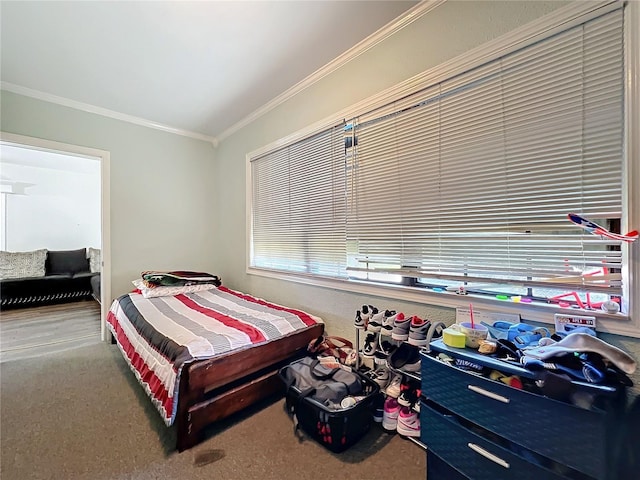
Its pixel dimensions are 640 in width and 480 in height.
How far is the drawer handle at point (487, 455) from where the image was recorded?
953 mm

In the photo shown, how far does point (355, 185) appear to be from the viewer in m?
2.08

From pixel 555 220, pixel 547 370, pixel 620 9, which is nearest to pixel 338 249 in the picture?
pixel 555 220

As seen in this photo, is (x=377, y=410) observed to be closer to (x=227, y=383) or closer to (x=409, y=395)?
(x=409, y=395)

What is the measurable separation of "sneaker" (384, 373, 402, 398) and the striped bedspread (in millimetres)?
727

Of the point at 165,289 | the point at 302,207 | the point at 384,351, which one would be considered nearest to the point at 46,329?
the point at 165,289

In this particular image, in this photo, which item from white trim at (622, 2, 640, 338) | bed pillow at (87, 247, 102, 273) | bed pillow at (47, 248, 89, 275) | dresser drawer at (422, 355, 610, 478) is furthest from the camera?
bed pillow at (87, 247, 102, 273)

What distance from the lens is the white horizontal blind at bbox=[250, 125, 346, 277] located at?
224 centimetres

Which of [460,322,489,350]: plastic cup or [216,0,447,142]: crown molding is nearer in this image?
[460,322,489,350]: plastic cup

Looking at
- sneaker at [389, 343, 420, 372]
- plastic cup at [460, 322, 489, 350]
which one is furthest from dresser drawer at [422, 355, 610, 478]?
sneaker at [389, 343, 420, 372]

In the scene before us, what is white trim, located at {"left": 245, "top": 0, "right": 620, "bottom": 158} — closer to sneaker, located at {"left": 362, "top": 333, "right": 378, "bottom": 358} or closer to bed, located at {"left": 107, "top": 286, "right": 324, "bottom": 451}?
sneaker, located at {"left": 362, "top": 333, "right": 378, "bottom": 358}

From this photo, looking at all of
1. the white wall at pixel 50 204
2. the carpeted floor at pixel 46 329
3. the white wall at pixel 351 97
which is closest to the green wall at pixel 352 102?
the white wall at pixel 351 97

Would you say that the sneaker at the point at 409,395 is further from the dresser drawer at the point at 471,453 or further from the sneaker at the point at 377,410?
the dresser drawer at the point at 471,453

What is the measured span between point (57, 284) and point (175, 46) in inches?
197

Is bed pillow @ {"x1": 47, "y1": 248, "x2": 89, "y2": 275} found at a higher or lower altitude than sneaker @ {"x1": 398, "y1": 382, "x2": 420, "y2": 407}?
higher
